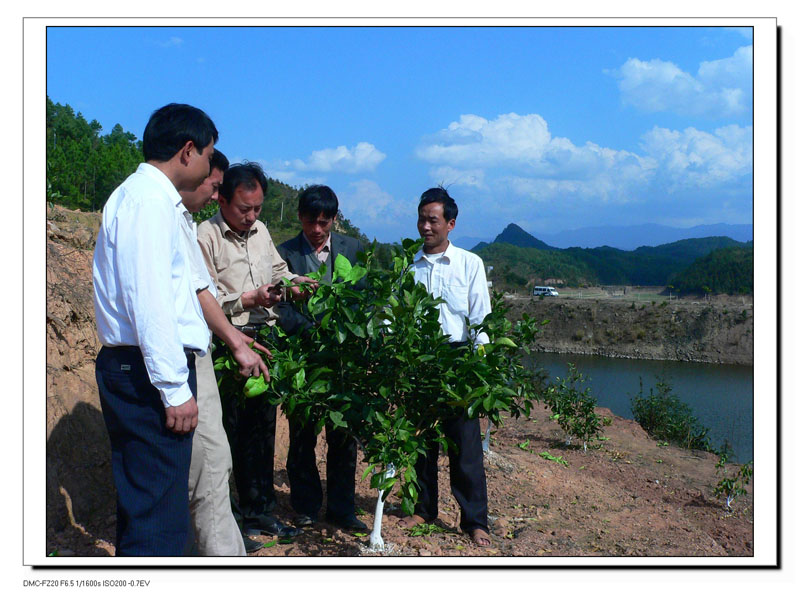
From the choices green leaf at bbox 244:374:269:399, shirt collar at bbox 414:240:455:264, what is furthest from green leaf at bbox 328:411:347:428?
shirt collar at bbox 414:240:455:264

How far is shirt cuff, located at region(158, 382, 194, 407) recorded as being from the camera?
2167mm

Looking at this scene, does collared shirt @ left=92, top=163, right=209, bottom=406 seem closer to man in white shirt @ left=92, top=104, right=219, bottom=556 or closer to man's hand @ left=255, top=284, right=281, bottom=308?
man in white shirt @ left=92, top=104, right=219, bottom=556

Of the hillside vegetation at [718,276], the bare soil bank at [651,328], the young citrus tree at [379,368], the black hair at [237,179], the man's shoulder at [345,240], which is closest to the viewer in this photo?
the young citrus tree at [379,368]

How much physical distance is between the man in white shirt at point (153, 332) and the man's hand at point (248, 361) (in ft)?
0.99

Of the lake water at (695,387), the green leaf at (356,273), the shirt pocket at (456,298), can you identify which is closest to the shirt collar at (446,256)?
the shirt pocket at (456,298)

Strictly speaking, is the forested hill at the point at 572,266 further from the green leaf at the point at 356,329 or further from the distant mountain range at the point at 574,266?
the green leaf at the point at 356,329

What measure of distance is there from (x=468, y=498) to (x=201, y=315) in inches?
85.3

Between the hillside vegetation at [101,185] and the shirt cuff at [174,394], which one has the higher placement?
the hillside vegetation at [101,185]

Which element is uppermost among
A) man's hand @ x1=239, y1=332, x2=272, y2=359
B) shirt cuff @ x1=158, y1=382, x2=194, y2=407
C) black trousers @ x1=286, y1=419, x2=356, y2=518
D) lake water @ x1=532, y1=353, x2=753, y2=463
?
man's hand @ x1=239, y1=332, x2=272, y2=359

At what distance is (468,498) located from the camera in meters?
3.85

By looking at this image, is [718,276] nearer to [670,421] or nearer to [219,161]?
[670,421]

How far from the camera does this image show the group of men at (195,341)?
2.15 metres
